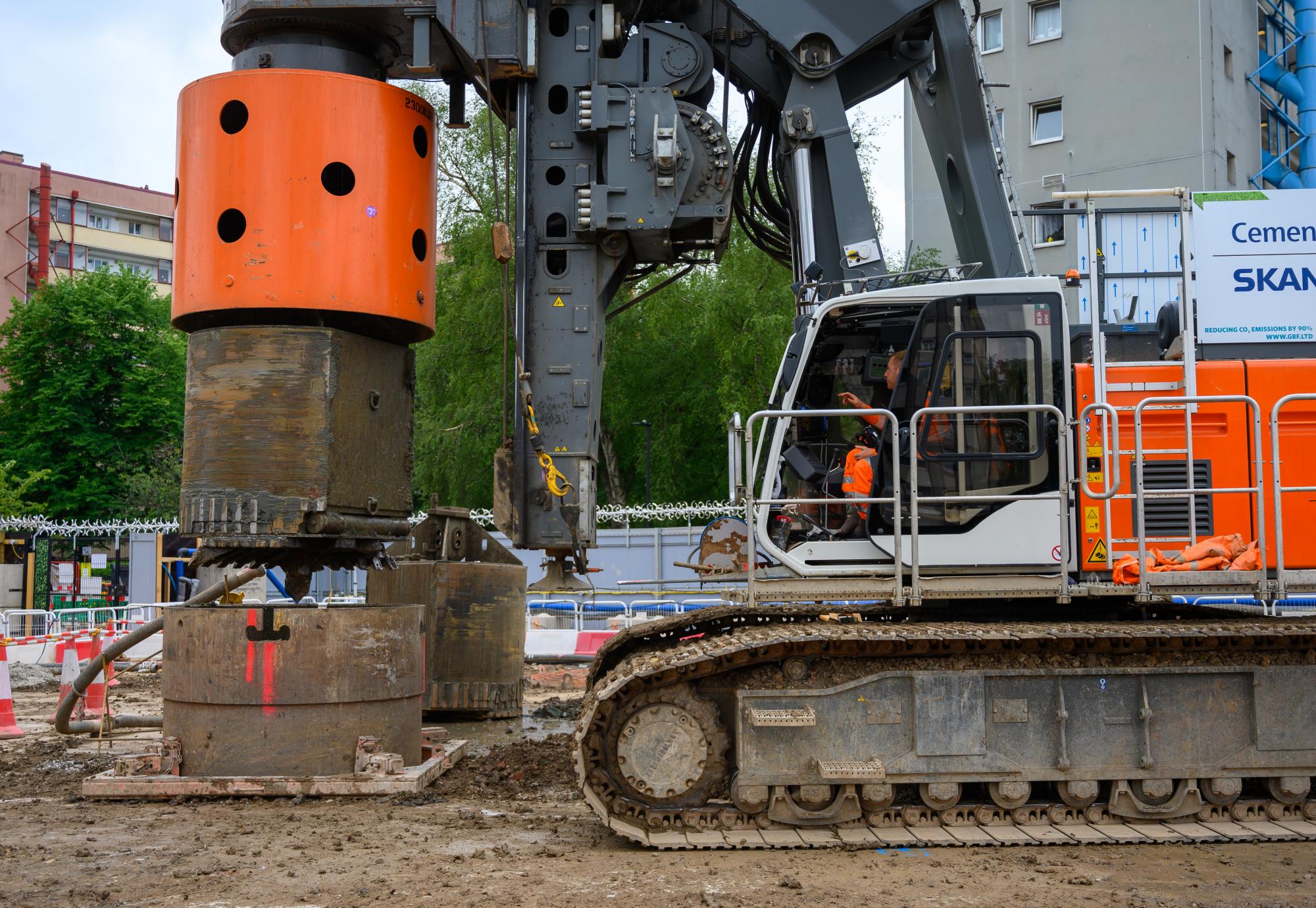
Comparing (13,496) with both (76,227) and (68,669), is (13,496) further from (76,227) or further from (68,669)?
(76,227)

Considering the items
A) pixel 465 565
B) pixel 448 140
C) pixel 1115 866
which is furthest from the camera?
pixel 448 140

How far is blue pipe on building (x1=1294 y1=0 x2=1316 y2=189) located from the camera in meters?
35.8

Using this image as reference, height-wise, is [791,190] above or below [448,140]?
below

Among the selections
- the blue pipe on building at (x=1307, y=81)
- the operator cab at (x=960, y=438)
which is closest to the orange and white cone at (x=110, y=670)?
the operator cab at (x=960, y=438)

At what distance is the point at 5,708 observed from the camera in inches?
447

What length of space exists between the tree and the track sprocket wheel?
4482 centimetres

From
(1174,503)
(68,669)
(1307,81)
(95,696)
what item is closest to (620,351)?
(1307,81)

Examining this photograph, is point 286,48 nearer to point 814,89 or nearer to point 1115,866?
point 814,89

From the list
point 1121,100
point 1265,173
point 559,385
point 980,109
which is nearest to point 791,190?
point 980,109

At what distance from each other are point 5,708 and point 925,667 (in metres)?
9.04

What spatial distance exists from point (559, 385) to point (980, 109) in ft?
11.9

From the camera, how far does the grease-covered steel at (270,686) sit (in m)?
7.81

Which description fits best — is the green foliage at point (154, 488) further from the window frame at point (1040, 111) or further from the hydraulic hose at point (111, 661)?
the hydraulic hose at point (111, 661)

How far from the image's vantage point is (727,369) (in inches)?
1359
